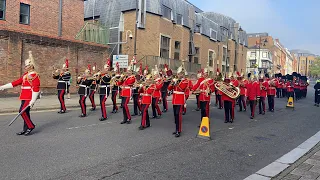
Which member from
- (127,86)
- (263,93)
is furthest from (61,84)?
(263,93)

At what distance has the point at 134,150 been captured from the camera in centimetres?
645

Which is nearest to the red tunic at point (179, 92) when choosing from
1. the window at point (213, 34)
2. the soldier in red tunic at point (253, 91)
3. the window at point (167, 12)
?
the soldier in red tunic at point (253, 91)

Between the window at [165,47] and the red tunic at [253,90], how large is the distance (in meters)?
15.8

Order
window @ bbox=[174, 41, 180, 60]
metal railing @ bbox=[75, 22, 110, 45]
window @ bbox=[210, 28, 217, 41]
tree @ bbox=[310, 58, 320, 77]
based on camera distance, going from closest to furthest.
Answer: metal railing @ bbox=[75, 22, 110, 45] → window @ bbox=[174, 41, 180, 60] → window @ bbox=[210, 28, 217, 41] → tree @ bbox=[310, 58, 320, 77]

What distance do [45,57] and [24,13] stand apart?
3.75m

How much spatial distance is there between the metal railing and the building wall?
2.40 feet

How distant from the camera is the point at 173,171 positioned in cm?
517

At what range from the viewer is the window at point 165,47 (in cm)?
2839

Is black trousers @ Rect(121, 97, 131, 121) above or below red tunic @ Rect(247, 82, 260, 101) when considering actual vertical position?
below

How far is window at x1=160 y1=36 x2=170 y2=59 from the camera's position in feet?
93.1

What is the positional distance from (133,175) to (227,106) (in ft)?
23.2

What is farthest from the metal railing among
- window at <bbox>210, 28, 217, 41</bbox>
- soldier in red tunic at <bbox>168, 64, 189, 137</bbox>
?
window at <bbox>210, 28, 217, 41</bbox>

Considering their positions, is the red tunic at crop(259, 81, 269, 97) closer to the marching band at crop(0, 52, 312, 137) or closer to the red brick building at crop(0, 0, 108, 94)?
the marching band at crop(0, 52, 312, 137)

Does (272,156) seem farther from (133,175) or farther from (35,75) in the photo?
(35,75)
